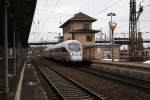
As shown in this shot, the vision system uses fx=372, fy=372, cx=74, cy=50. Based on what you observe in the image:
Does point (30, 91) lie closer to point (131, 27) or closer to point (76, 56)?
point (76, 56)

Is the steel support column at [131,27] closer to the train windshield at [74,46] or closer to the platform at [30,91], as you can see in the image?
the train windshield at [74,46]

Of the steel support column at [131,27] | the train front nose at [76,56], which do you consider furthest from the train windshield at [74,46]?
the steel support column at [131,27]

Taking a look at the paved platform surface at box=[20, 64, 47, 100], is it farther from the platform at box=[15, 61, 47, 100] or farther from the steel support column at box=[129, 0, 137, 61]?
the steel support column at box=[129, 0, 137, 61]

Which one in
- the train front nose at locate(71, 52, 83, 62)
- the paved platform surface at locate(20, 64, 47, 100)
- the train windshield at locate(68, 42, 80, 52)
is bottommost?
the paved platform surface at locate(20, 64, 47, 100)

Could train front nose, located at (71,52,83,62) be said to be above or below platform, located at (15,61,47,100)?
above

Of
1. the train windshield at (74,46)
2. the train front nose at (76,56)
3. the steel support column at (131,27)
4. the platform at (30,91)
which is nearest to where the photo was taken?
the platform at (30,91)

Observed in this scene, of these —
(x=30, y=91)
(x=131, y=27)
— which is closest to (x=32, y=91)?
(x=30, y=91)

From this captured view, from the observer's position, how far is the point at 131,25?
194ft

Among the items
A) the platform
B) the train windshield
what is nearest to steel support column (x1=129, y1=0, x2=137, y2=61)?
the train windshield

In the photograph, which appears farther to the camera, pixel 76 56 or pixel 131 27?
pixel 131 27

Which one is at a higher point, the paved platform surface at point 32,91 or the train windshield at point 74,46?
the train windshield at point 74,46

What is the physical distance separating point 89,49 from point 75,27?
3054 centimetres

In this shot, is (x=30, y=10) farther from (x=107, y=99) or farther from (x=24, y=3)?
(x=107, y=99)

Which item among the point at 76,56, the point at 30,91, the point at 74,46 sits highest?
the point at 74,46
